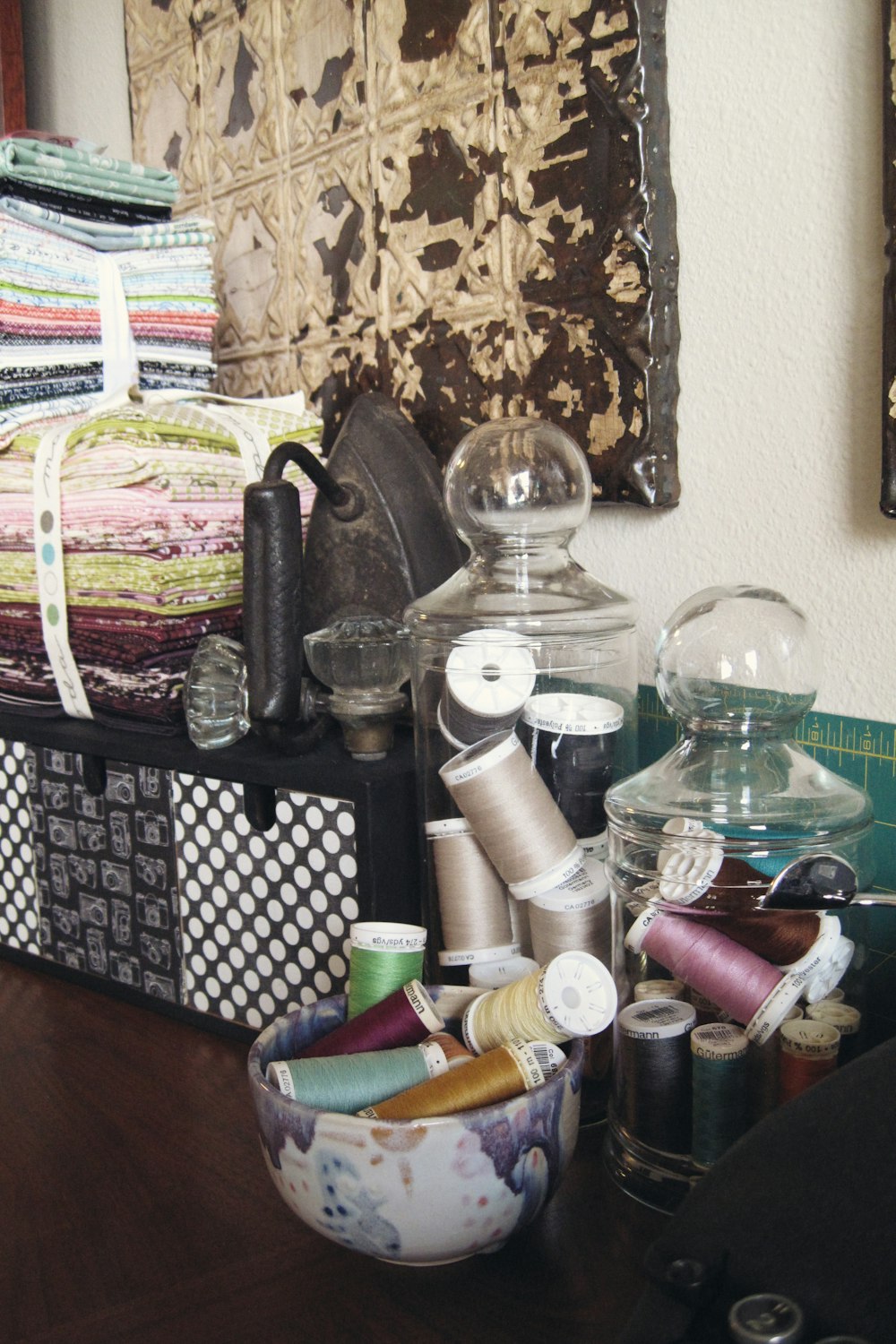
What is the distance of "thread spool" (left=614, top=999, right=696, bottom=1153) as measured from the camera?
661 millimetres

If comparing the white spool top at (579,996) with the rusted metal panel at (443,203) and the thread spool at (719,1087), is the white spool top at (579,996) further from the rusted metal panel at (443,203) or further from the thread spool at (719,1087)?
the rusted metal panel at (443,203)

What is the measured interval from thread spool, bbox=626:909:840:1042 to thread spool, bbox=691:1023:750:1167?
1 cm

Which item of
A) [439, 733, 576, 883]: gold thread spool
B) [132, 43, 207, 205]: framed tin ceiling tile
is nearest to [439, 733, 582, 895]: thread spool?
[439, 733, 576, 883]: gold thread spool

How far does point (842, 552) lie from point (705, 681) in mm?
222

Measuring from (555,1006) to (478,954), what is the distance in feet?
0.47

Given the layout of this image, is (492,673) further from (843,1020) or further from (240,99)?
(240,99)

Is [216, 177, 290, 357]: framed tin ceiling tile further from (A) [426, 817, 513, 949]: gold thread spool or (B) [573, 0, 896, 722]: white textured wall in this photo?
(A) [426, 817, 513, 949]: gold thread spool

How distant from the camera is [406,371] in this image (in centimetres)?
111

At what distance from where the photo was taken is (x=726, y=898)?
630 mm

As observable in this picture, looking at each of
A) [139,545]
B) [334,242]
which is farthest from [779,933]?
[334,242]

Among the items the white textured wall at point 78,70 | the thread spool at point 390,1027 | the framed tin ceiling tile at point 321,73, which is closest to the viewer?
the thread spool at point 390,1027

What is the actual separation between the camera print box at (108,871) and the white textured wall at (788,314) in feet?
1.70

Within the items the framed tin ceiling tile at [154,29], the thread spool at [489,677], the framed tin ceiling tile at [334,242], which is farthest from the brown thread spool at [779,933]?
the framed tin ceiling tile at [154,29]

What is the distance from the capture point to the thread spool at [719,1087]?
63cm
